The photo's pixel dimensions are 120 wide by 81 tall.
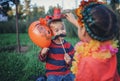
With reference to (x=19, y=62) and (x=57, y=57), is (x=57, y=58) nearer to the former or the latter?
(x=57, y=57)

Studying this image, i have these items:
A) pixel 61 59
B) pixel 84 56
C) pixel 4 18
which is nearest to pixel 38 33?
pixel 61 59

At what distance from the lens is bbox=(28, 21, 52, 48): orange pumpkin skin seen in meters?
3.27

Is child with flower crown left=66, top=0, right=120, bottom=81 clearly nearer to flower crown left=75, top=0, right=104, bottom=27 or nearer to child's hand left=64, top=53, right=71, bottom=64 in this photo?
flower crown left=75, top=0, right=104, bottom=27

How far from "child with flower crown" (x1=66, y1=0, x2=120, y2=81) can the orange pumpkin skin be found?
0.84 meters

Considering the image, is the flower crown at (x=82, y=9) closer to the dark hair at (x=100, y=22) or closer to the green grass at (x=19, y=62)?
the dark hair at (x=100, y=22)

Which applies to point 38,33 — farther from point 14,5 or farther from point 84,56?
point 14,5

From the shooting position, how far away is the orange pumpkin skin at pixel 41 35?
3271mm

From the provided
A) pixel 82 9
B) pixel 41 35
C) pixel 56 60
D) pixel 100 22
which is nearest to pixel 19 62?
pixel 56 60

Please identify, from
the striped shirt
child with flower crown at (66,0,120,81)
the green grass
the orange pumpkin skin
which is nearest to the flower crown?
child with flower crown at (66,0,120,81)

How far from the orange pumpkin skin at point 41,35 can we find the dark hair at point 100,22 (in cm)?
97

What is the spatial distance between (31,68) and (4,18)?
35.8 inches

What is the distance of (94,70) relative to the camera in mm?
2289

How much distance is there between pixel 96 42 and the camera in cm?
240

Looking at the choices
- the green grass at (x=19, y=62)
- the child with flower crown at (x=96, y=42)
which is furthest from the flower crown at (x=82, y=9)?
the green grass at (x=19, y=62)
